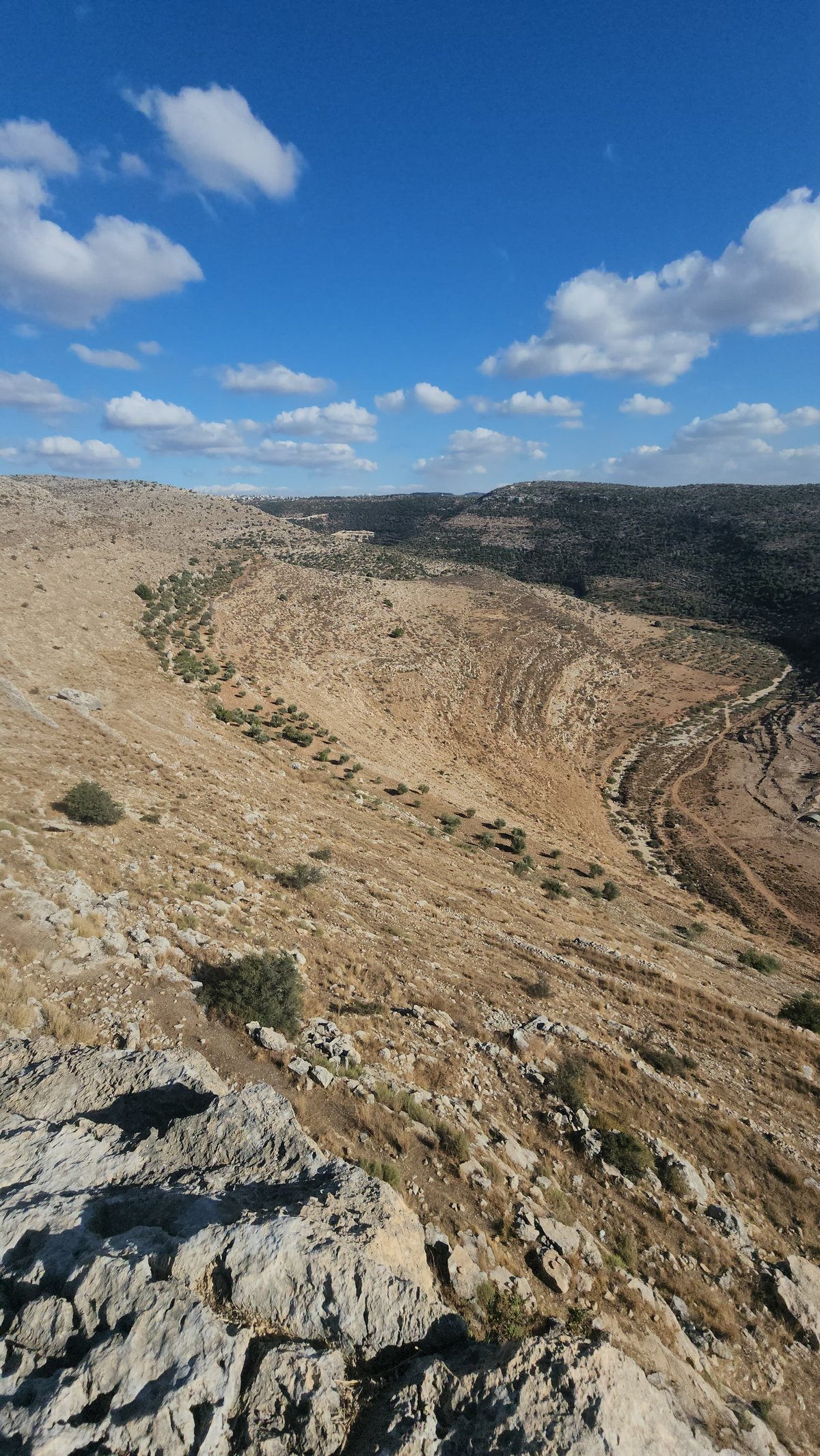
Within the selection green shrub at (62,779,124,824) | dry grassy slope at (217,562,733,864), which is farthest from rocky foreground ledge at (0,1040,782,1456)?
dry grassy slope at (217,562,733,864)

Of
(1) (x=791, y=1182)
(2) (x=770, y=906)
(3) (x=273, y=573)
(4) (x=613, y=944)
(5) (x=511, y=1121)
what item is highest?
(3) (x=273, y=573)

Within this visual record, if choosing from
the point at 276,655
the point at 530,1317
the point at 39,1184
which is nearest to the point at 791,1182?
the point at 530,1317

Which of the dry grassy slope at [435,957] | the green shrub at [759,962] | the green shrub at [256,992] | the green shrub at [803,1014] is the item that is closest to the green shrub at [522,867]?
the dry grassy slope at [435,957]

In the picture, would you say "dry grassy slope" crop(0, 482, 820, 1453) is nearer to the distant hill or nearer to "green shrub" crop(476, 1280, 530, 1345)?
"green shrub" crop(476, 1280, 530, 1345)

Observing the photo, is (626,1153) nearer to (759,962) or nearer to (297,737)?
(759,962)

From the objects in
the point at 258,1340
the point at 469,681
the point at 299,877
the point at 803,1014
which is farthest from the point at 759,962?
the point at 469,681

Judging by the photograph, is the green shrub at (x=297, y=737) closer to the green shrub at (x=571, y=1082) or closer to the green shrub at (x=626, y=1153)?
the green shrub at (x=571, y=1082)

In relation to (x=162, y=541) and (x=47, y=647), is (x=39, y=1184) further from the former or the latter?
(x=162, y=541)
